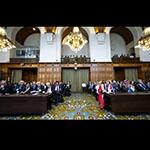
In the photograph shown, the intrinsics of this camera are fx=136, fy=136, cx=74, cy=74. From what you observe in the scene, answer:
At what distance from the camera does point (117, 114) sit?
552cm

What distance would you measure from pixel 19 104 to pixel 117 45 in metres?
16.0

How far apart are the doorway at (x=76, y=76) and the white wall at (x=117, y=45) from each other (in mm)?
5461

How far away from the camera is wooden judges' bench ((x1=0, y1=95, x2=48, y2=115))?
531 cm

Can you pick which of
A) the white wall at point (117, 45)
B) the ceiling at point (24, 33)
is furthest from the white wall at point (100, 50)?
the ceiling at point (24, 33)

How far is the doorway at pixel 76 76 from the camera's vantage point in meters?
15.4

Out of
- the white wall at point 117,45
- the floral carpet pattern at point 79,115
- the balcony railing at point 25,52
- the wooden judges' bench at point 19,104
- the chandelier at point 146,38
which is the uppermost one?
the white wall at point 117,45

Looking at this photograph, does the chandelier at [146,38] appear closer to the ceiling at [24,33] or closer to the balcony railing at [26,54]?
the balcony railing at [26,54]

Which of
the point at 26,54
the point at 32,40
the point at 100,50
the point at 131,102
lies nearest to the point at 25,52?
the point at 26,54

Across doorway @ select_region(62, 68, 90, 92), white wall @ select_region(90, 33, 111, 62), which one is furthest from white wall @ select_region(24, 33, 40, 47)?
white wall @ select_region(90, 33, 111, 62)
